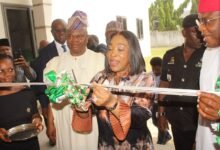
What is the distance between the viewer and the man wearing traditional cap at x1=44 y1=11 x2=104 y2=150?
268cm

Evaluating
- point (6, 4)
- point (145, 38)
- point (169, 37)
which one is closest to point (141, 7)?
point (145, 38)

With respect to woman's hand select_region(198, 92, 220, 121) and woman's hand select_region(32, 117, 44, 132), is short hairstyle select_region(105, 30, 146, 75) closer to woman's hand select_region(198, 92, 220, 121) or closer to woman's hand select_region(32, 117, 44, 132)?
woman's hand select_region(198, 92, 220, 121)

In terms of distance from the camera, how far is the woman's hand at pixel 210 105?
1422mm

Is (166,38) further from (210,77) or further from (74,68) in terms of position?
(210,77)

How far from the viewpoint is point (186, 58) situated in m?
2.98

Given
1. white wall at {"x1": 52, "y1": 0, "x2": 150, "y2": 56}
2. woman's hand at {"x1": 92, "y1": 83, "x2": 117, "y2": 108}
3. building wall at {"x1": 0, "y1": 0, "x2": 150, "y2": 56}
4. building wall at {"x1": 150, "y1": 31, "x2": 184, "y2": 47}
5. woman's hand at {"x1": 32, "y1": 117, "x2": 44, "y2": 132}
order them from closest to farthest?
woman's hand at {"x1": 92, "y1": 83, "x2": 117, "y2": 108}
woman's hand at {"x1": 32, "y1": 117, "x2": 44, "y2": 132}
building wall at {"x1": 0, "y1": 0, "x2": 150, "y2": 56}
white wall at {"x1": 52, "y1": 0, "x2": 150, "y2": 56}
building wall at {"x1": 150, "y1": 31, "x2": 184, "y2": 47}

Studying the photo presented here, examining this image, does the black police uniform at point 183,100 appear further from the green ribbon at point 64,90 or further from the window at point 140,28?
the window at point 140,28

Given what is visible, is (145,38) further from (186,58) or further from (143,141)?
(143,141)

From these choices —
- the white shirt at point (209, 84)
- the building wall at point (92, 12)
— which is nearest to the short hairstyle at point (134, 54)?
the white shirt at point (209, 84)

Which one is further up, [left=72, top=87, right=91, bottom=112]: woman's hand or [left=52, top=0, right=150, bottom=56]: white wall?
[left=52, top=0, right=150, bottom=56]: white wall

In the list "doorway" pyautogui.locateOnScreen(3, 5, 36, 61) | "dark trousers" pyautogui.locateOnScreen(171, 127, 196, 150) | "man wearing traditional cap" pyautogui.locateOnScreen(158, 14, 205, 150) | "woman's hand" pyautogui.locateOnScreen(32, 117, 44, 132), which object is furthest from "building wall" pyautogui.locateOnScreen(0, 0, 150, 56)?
"dark trousers" pyautogui.locateOnScreen(171, 127, 196, 150)

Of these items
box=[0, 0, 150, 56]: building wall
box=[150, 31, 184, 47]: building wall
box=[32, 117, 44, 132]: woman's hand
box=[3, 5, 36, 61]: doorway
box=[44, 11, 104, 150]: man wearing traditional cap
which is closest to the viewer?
box=[32, 117, 44, 132]: woman's hand

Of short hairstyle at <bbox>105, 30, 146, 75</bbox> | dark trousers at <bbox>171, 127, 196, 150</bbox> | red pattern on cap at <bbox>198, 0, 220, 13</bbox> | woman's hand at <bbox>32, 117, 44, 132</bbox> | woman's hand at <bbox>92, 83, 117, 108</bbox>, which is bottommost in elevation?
dark trousers at <bbox>171, 127, 196, 150</bbox>

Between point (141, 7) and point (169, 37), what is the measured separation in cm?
747
